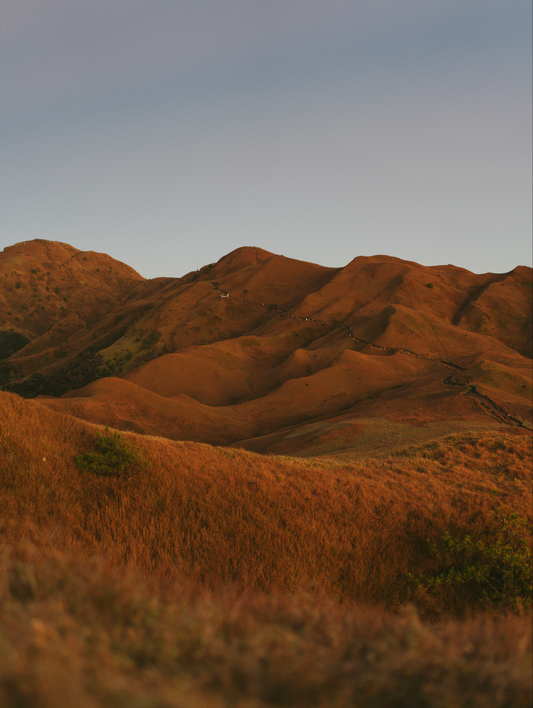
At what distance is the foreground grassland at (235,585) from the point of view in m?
1.45

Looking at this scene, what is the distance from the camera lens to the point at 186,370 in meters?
46.2

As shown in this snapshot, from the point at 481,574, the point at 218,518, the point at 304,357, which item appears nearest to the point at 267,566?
the point at 218,518

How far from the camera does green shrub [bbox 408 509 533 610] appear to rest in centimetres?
634

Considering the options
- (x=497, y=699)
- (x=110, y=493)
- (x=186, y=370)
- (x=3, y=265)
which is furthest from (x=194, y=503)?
(x=3, y=265)

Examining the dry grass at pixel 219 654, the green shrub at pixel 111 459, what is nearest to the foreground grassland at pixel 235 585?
the dry grass at pixel 219 654

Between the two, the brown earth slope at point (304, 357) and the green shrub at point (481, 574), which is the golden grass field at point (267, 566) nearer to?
the green shrub at point (481, 574)

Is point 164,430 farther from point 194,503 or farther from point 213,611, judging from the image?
point 213,611

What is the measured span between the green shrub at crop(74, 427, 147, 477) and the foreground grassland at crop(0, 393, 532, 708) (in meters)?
0.12

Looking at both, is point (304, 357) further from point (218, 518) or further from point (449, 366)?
point (218, 518)

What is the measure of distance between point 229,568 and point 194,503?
147 cm

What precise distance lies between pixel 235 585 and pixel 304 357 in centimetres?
4343

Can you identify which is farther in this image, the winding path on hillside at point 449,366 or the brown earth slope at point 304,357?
the brown earth slope at point 304,357

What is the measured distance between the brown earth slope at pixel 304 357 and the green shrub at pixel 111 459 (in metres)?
15.8

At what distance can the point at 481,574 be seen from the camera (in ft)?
21.4
